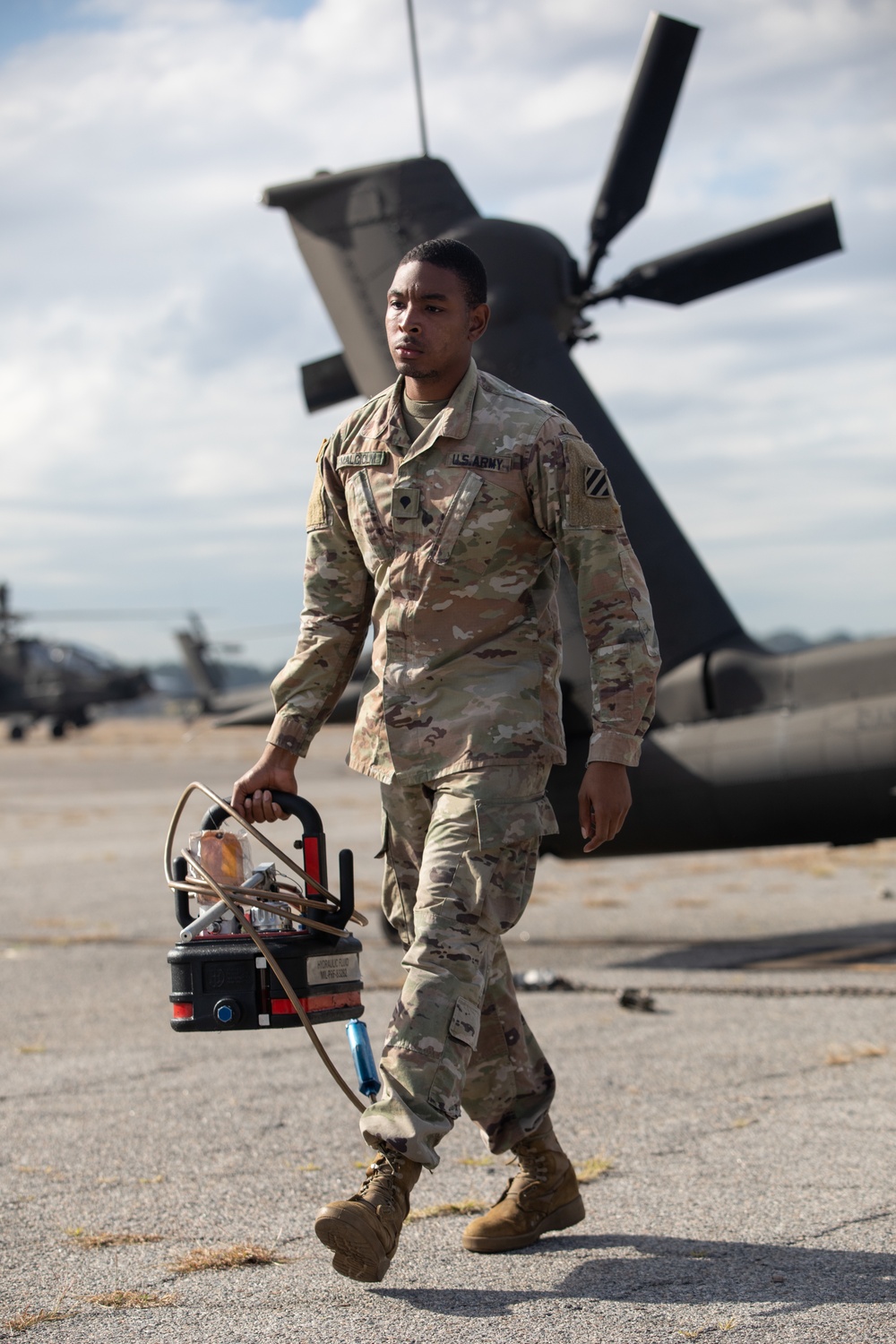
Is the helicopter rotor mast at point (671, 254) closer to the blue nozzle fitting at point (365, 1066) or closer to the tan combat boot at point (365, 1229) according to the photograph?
the blue nozzle fitting at point (365, 1066)

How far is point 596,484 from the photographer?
10.3 feet

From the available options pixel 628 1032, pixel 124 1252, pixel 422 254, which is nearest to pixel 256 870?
pixel 124 1252

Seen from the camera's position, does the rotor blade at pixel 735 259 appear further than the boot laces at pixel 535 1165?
Yes

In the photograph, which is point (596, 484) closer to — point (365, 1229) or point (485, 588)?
point (485, 588)

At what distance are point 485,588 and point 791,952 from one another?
4738 mm

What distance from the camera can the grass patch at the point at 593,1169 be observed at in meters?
3.67

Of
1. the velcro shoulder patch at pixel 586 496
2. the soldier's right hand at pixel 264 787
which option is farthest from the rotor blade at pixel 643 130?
the soldier's right hand at pixel 264 787

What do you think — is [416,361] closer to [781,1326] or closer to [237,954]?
[237,954]

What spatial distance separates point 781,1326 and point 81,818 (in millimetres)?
17381

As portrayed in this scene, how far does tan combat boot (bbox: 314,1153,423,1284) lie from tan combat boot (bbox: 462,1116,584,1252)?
455 mm

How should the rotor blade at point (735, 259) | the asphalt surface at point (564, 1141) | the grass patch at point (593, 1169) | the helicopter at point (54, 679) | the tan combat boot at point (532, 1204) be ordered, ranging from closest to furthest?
the asphalt surface at point (564, 1141), the tan combat boot at point (532, 1204), the grass patch at point (593, 1169), the rotor blade at point (735, 259), the helicopter at point (54, 679)

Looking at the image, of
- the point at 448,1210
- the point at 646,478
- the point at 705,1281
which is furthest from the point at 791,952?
the point at 705,1281

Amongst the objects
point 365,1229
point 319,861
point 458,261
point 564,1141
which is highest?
point 458,261

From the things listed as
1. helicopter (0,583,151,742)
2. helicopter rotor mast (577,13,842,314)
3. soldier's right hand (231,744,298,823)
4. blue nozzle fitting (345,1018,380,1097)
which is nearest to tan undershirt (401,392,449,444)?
soldier's right hand (231,744,298,823)
